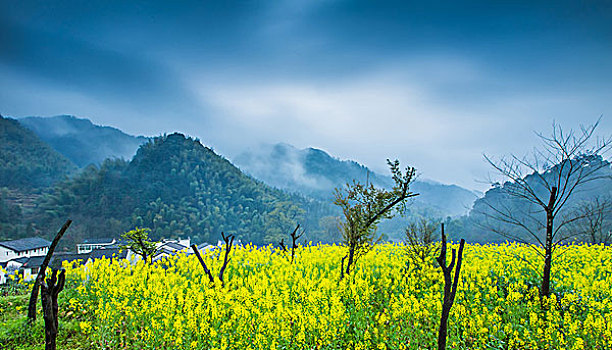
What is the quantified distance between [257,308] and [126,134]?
188488 millimetres

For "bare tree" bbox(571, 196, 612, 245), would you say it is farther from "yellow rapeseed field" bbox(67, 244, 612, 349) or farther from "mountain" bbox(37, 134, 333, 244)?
"mountain" bbox(37, 134, 333, 244)

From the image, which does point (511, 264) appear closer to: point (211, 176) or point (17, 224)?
point (17, 224)

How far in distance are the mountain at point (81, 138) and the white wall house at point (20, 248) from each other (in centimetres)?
10999

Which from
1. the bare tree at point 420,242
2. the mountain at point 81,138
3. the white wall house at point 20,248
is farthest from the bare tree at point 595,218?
the mountain at point 81,138

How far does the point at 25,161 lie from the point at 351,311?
95393 mm

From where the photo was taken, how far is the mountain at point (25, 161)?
74.1 m

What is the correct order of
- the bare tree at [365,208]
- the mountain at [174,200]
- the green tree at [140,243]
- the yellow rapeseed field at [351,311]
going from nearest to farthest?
the yellow rapeseed field at [351,311], the bare tree at [365,208], the green tree at [140,243], the mountain at [174,200]

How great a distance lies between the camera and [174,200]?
223 ft

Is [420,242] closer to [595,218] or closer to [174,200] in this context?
[595,218]

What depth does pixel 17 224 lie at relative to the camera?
53781mm

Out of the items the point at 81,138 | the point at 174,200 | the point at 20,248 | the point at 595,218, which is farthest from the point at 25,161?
the point at 595,218

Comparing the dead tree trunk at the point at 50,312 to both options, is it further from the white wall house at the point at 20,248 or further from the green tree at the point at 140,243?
the white wall house at the point at 20,248

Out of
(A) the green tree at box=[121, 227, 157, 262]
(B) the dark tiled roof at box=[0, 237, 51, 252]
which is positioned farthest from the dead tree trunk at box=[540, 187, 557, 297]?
(B) the dark tiled roof at box=[0, 237, 51, 252]

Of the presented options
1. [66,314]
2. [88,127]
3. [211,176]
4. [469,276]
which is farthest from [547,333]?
[88,127]
